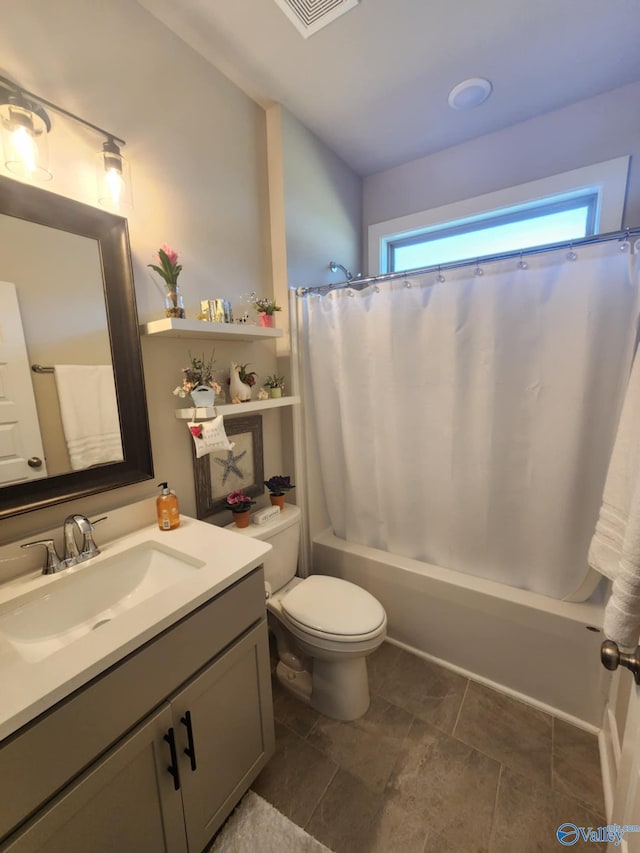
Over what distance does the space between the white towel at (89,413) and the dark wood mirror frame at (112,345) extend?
2cm

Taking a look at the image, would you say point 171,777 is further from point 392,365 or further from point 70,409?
point 392,365

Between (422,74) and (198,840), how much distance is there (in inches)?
109

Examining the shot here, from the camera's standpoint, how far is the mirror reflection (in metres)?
0.95

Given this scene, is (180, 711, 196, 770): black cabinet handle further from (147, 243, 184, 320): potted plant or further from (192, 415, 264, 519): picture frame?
(147, 243, 184, 320): potted plant

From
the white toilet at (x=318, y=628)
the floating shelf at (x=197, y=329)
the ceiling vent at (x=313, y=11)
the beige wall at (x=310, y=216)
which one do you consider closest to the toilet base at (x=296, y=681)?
the white toilet at (x=318, y=628)

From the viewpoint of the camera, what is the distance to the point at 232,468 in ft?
5.31

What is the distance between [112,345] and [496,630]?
190 cm

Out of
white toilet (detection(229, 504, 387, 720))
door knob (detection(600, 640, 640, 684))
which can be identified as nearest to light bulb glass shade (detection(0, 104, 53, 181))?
white toilet (detection(229, 504, 387, 720))

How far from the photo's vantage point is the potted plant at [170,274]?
3.97 feet

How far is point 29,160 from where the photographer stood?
94 cm

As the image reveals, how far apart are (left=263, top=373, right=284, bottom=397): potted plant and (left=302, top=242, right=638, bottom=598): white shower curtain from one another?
23 centimetres

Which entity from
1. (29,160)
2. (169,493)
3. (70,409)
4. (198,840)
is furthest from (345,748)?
(29,160)

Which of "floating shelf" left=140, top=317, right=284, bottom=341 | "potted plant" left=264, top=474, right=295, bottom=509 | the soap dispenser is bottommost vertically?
"potted plant" left=264, top=474, right=295, bottom=509

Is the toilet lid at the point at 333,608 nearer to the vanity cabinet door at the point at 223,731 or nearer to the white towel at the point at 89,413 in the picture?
the vanity cabinet door at the point at 223,731
